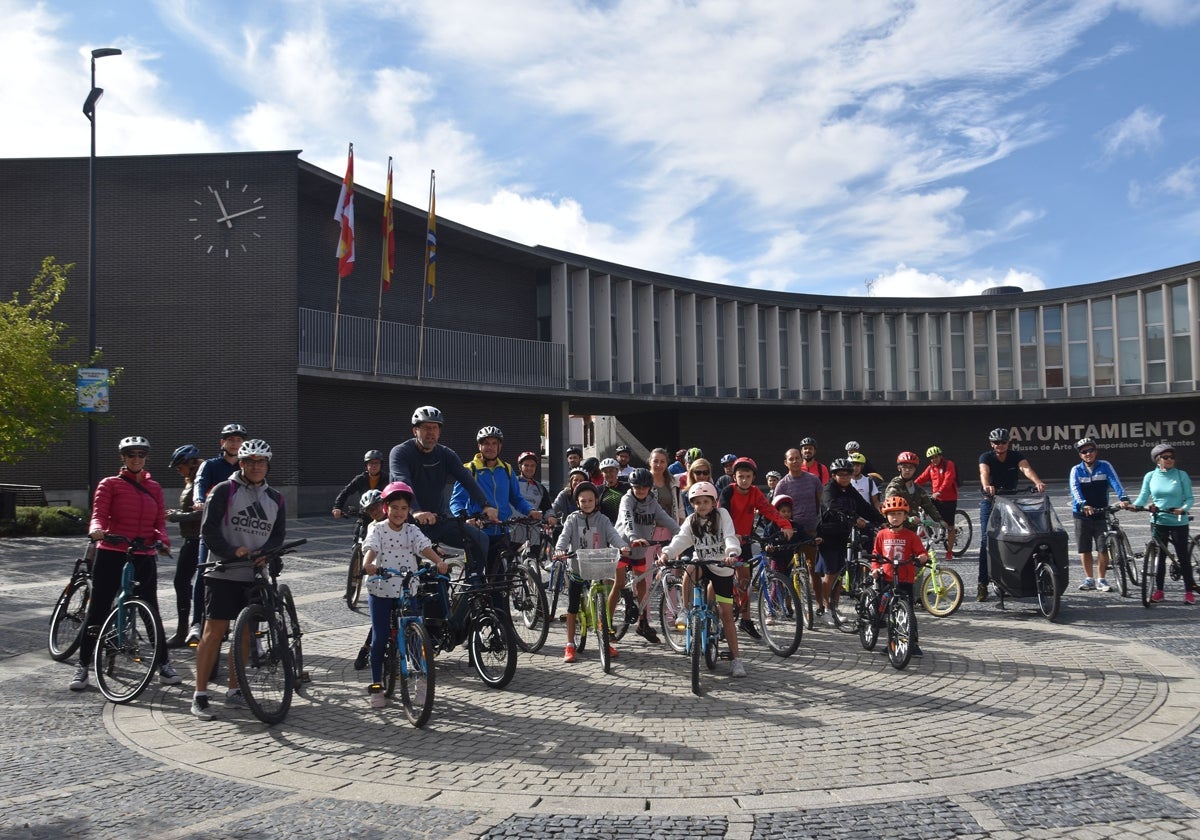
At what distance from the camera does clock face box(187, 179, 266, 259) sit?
2355 cm

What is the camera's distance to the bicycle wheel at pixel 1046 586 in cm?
884

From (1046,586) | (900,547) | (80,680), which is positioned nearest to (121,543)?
(80,680)

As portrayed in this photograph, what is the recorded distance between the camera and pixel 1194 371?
3709cm

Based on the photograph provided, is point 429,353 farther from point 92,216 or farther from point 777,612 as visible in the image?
point 777,612

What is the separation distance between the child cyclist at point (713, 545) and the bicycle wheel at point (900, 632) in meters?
1.21

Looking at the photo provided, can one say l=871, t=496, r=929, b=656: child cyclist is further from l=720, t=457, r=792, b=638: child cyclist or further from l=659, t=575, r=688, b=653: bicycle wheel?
l=659, t=575, r=688, b=653: bicycle wheel

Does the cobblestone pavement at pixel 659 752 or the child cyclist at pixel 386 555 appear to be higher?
the child cyclist at pixel 386 555

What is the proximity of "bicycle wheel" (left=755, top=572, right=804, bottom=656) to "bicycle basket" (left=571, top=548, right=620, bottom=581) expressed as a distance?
1742 millimetres

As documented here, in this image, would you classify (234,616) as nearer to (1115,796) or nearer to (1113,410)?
(1115,796)

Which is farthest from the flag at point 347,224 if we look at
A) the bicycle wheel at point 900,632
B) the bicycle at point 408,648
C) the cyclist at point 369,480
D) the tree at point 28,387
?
the bicycle wheel at point 900,632

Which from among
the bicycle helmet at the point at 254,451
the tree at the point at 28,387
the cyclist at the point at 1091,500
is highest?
the tree at the point at 28,387

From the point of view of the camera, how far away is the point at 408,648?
589cm

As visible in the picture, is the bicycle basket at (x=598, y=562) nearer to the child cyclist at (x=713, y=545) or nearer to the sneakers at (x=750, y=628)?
the child cyclist at (x=713, y=545)

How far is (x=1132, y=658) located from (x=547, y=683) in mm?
4750
